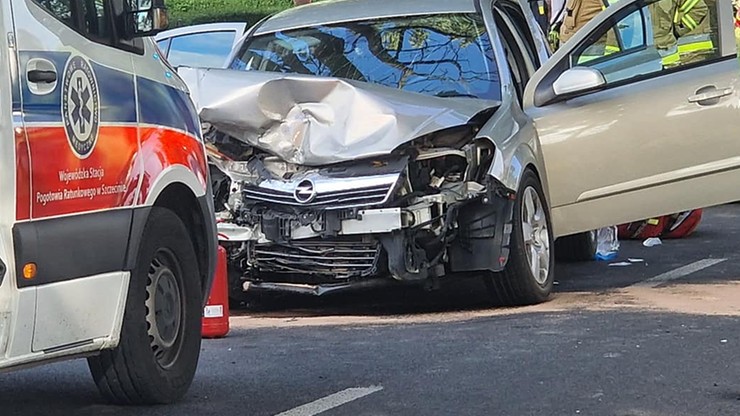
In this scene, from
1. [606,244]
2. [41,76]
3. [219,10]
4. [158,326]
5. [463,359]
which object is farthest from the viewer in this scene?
[219,10]

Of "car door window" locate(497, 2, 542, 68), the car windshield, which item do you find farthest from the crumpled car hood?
"car door window" locate(497, 2, 542, 68)

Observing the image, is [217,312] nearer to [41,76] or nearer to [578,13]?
[41,76]

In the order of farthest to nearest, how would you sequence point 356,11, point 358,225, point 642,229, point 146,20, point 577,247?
point 642,229 < point 577,247 < point 356,11 < point 358,225 < point 146,20

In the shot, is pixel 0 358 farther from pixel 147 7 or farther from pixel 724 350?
pixel 724 350

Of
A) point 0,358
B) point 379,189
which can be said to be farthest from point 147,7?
point 379,189

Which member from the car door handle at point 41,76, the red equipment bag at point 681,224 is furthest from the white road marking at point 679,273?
the car door handle at point 41,76

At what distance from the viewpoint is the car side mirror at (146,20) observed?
571 centimetres

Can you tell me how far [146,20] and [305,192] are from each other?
2.55m

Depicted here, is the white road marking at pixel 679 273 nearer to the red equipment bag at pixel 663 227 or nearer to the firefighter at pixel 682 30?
the firefighter at pixel 682 30

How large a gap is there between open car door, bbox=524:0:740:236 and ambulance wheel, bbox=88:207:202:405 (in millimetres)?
3723

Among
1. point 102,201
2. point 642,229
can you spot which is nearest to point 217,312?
point 102,201

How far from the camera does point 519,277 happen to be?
8.67m

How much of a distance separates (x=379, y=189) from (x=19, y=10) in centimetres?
347

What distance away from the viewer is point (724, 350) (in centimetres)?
707
